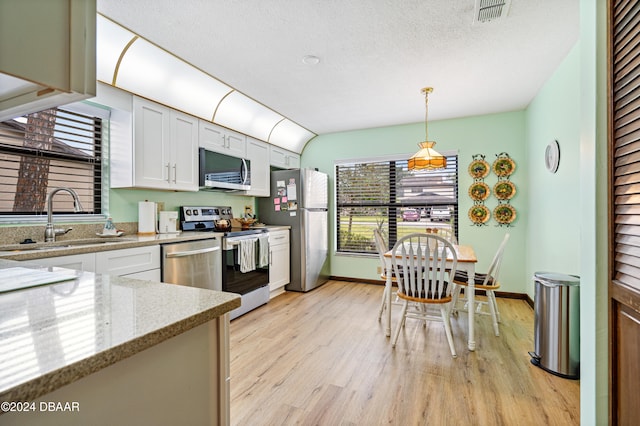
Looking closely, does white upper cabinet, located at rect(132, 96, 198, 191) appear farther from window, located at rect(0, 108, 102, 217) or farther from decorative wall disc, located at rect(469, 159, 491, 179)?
decorative wall disc, located at rect(469, 159, 491, 179)

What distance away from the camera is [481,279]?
2.91 meters

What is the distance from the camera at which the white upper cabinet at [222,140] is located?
3.34 metres

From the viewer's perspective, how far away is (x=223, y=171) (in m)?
3.53

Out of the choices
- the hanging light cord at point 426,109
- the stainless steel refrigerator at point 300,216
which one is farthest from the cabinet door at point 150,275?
the hanging light cord at point 426,109

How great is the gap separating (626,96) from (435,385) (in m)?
1.82

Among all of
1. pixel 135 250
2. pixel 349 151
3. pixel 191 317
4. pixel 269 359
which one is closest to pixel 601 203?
pixel 191 317

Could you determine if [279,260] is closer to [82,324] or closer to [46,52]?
[82,324]

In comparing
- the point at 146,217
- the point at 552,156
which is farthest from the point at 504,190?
the point at 146,217

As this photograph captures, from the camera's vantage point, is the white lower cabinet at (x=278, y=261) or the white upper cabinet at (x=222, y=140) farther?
the white lower cabinet at (x=278, y=261)

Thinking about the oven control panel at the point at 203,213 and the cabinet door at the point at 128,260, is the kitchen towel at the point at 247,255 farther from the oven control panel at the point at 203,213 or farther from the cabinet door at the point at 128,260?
the cabinet door at the point at 128,260

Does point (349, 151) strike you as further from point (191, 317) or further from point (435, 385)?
point (191, 317)

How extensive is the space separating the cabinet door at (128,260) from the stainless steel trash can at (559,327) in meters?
2.98

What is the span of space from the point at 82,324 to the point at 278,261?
3.45m

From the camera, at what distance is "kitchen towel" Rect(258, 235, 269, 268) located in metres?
3.57
